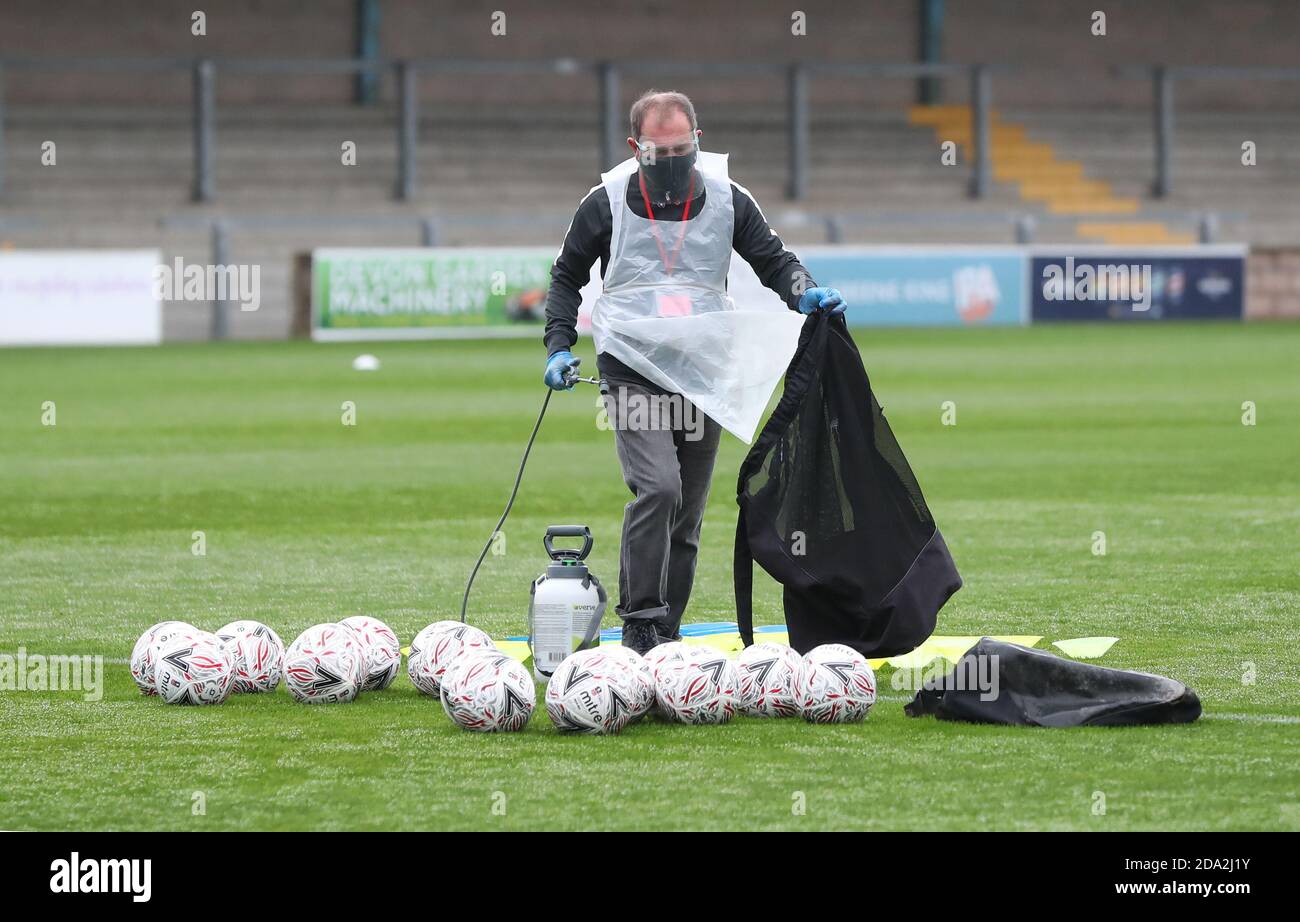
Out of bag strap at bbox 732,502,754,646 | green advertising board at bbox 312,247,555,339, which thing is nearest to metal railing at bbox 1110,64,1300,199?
green advertising board at bbox 312,247,555,339

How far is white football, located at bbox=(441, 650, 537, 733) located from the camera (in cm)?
684

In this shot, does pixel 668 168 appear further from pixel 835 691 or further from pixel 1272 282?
pixel 1272 282

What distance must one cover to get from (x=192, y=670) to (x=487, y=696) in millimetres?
1190

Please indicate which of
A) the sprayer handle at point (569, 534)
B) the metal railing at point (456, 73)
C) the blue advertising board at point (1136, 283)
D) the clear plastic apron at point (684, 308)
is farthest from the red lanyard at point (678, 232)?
the metal railing at point (456, 73)

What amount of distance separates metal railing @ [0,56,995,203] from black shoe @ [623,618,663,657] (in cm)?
3095

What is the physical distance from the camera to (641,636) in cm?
798

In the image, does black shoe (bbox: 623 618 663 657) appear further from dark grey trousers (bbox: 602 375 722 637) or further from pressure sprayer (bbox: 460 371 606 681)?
pressure sprayer (bbox: 460 371 606 681)

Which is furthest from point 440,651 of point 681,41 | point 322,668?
point 681,41

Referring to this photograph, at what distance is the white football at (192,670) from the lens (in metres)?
7.38

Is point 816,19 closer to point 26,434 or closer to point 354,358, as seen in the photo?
point 354,358

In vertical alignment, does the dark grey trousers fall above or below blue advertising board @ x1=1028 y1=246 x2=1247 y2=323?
below

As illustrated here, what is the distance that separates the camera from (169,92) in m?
42.4

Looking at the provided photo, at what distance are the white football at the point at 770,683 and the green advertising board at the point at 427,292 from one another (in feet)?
88.4

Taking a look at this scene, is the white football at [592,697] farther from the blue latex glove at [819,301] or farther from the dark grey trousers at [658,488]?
the blue latex glove at [819,301]
